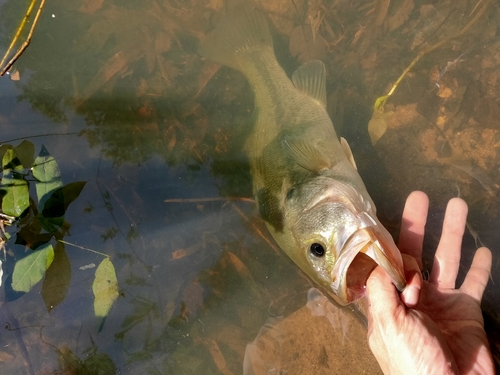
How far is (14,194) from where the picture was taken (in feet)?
11.3

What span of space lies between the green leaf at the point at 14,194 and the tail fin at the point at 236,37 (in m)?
2.31

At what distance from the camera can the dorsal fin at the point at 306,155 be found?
3.22 metres

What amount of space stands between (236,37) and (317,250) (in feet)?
8.23

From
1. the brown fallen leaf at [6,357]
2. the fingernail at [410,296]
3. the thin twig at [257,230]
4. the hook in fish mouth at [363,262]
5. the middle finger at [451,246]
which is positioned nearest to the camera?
the hook in fish mouth at [363,262]

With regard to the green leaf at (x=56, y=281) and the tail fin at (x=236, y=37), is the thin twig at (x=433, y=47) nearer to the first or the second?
the tail fin at (x=236, y=37)

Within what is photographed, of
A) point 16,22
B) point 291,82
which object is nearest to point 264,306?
point 291,82

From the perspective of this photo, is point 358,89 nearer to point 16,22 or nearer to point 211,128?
point 211,128

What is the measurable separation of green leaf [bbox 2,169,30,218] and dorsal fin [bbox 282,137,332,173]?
2.56 metres

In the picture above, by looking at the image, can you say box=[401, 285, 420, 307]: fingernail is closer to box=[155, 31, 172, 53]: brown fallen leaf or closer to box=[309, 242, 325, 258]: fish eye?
box=[309, 242, 325, 258]: fish eye

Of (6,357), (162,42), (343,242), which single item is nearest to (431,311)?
(343,242)

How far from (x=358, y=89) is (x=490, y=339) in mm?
2752

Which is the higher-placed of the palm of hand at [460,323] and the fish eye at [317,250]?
the fish eye at [317,250]

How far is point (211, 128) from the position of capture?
4180mm

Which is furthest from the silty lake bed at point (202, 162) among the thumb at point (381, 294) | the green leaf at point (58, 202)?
the thumb at point (381, 294)
